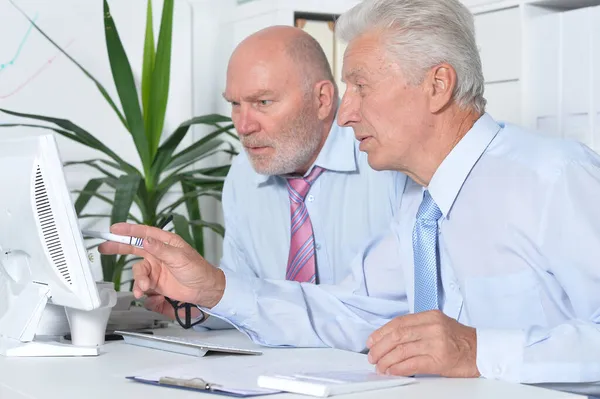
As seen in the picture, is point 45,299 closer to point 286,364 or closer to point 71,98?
point 286,364

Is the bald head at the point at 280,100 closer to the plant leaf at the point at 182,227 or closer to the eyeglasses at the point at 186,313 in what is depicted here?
the eyeglasses at the point at 186,313

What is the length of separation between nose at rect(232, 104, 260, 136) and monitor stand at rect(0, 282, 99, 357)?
2.53 feet

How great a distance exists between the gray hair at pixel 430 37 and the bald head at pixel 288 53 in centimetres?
64

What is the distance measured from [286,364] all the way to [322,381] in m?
0.29

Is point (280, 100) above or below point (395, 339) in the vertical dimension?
above

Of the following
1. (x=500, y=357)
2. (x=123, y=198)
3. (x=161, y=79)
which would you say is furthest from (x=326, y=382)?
(x=161, y=79)

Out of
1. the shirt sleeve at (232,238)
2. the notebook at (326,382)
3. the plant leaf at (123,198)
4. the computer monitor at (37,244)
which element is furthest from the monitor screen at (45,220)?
the plant leaf at (123,198)

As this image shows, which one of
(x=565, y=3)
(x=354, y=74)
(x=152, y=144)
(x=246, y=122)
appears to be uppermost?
(x=565, y=3)

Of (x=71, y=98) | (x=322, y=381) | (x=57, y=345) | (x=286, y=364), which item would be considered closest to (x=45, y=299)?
(x=57, y=345)

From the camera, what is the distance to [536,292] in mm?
1706

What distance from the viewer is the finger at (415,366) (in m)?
1.48

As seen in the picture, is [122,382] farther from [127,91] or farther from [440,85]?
[127,91]

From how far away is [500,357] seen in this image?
4.93 feet

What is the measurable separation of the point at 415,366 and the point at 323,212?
97cm
